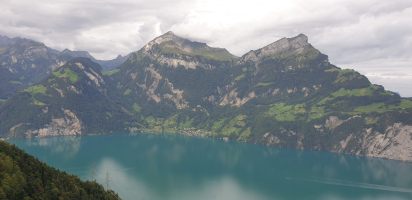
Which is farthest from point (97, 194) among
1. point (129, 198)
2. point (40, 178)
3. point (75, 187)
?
point (129, 198)

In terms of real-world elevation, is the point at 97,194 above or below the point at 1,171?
below

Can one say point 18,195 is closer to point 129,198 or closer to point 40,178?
point 40,178

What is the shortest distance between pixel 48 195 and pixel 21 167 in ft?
36.0

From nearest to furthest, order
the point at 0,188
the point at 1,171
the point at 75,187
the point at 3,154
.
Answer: the point at 0,188 < the point at 1,171 < the point at 3,154 < the point at 75,187

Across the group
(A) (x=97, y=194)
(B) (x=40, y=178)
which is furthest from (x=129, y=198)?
(B) (x=40, y=178)

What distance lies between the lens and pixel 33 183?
9625 cm

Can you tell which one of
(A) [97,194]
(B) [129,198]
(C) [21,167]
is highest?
(C) [21,167]

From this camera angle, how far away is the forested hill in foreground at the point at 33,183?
90.6 metres

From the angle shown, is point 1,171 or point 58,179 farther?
point 58,179

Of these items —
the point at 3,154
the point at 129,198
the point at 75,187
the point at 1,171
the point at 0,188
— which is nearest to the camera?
the point at 0,188

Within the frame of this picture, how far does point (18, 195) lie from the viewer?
3548 inches

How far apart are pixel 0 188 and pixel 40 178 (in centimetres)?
1653

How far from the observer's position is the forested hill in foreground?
90625mm

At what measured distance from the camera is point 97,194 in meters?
114
